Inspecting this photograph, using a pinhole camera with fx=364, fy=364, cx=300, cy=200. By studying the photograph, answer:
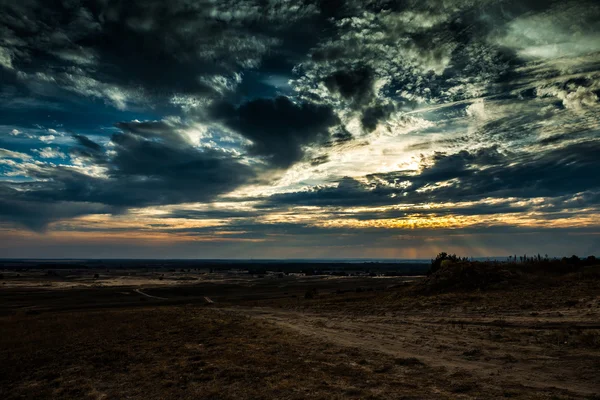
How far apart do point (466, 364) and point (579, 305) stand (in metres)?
16.5

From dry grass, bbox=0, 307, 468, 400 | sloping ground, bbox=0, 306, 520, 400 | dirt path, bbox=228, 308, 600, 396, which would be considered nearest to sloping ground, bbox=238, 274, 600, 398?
dirt path, bbox=228, 308, 600, 396

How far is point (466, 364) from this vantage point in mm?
13688

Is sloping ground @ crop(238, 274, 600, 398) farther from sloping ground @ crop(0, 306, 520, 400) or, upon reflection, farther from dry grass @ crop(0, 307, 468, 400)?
dry grass @ crop(0, 307, 468, 400)

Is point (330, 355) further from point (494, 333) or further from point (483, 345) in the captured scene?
point (494, 333)

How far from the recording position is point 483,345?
16328mm

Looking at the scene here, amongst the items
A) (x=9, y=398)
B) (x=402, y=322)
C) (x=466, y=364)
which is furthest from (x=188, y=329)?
(x=466, y=364)

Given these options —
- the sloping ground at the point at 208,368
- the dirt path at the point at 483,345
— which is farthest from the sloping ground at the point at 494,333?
the sloping ground at the point at 208,368

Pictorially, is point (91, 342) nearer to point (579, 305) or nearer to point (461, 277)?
point (579, 305)

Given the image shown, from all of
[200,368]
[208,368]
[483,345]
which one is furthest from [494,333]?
[200,368]

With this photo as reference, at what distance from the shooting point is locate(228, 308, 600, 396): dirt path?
11898mm

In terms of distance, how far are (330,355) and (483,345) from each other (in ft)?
22.7

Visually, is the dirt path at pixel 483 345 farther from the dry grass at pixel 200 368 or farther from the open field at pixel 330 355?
the dry grass at pixel 200 368

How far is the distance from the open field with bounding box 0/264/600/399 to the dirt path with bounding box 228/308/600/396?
57 mm

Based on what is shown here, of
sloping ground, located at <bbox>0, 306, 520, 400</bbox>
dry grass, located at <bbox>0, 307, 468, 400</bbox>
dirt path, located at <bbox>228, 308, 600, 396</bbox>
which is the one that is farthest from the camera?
dirt path, located at <bbox>228, 308, 600, 396</bbox>
